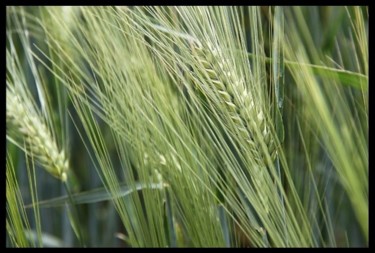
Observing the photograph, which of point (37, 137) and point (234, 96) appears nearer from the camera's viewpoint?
point (234, 96)

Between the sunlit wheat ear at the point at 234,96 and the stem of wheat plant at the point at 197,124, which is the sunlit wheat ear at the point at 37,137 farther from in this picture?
the sunlit wheat ear at the point at 234,96

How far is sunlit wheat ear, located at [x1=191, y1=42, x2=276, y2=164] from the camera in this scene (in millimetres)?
731

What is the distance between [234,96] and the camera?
0.74m

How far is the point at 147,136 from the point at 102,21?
20cm

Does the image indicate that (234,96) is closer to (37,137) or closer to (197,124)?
(197,124)

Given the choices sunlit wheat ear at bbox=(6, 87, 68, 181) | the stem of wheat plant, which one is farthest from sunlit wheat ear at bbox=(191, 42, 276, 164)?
sunlit wheat ear at bbox=(6, 87, 68, 181)

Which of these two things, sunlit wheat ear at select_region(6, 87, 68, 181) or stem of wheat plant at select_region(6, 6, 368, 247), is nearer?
stem of wheat plant at select_region(6, 6, 368, 247)

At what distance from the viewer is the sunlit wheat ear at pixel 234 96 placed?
731 millimetres

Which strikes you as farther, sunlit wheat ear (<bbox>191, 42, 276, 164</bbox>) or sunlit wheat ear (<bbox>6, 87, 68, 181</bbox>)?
sunlit wheat ear (<bbox>6, 87, 68, 181</bbox>)

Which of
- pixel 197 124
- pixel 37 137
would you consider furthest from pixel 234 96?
pixel 37 137

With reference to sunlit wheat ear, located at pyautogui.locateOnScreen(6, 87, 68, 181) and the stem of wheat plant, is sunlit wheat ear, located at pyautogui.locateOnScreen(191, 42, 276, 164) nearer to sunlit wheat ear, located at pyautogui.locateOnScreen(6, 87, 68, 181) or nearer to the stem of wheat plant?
the stem of wheat plant
